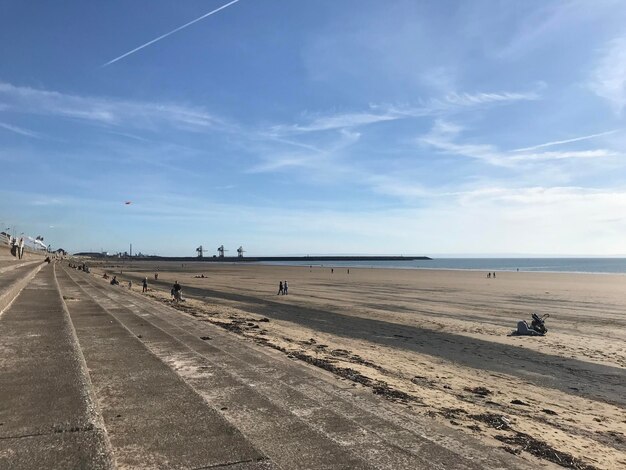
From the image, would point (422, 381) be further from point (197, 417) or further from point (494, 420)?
point (197, 417)

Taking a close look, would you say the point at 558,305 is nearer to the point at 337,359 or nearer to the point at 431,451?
the point at 337,359

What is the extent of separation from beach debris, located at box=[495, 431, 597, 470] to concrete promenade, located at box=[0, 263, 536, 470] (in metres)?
0.59

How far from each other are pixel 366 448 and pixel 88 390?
148 inches

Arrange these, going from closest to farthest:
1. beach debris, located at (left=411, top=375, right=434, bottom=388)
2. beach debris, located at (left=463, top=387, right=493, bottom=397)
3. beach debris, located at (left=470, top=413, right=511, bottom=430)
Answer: beach debris, located at (left=470, top=413, right=511, bottom=430)
beach debris, located at (left=463, top=387, right=493, bottom=397)
beach debris, located at (left=411, top=375, right=434, bottom=388)

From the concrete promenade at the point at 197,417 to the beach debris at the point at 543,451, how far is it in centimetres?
59

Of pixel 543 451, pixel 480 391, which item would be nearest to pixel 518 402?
pixel 480 391

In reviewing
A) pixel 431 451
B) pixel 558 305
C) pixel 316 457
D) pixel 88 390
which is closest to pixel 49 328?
pixel 88 390

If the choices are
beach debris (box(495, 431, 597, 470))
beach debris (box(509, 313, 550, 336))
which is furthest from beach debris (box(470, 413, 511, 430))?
beach debris (box(509, 313, 550, 336))

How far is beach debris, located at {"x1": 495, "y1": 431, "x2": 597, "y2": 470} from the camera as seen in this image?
4625mm

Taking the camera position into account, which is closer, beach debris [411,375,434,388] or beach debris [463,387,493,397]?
beach debris [463,387,493,397]

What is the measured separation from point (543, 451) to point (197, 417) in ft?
13.1

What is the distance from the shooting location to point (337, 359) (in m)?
10.6

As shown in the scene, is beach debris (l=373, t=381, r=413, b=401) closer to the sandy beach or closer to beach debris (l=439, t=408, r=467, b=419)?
the sandy beach

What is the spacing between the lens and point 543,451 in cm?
488
